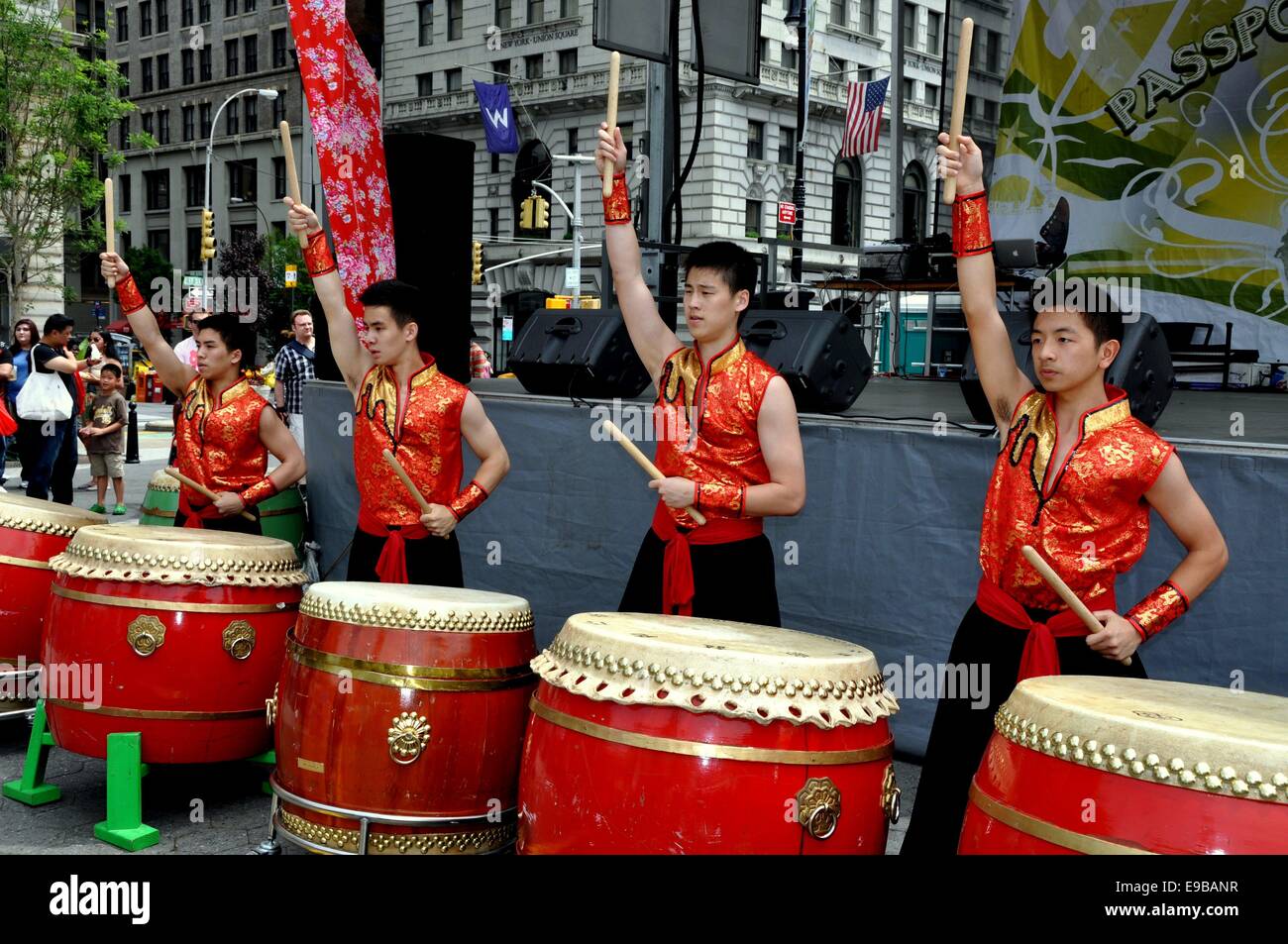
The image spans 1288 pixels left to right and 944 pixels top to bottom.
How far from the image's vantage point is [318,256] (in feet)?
13.4

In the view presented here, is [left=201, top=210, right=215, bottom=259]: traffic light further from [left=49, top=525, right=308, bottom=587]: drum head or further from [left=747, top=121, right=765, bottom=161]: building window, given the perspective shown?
[left=49, top=525, right=308, bottom=587]: drum head

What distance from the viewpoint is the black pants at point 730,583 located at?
10.6 ft

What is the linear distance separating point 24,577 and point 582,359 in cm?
271

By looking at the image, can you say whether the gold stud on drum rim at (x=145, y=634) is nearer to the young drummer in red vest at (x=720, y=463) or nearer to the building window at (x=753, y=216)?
the young drummer in red vest at (x=720, y=463)

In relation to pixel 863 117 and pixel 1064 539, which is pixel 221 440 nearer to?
pixel 1064 539

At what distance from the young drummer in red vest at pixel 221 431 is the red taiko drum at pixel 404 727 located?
1.80 m

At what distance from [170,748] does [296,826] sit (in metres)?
0.78

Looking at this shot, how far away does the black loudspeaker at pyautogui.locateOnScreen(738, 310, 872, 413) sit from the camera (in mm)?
5453

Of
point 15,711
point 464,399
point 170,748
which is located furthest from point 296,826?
point 15,711

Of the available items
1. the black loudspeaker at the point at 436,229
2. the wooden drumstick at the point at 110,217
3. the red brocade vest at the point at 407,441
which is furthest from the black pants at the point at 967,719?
the black loudspeaker at the point at 436,229

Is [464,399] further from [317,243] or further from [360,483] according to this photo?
[317,243]

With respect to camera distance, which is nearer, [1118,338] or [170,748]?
[1118,338]

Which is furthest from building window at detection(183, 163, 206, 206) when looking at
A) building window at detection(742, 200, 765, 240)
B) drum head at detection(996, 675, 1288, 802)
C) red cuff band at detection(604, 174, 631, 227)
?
drum head at detection(996, 675, 1288, 802)
